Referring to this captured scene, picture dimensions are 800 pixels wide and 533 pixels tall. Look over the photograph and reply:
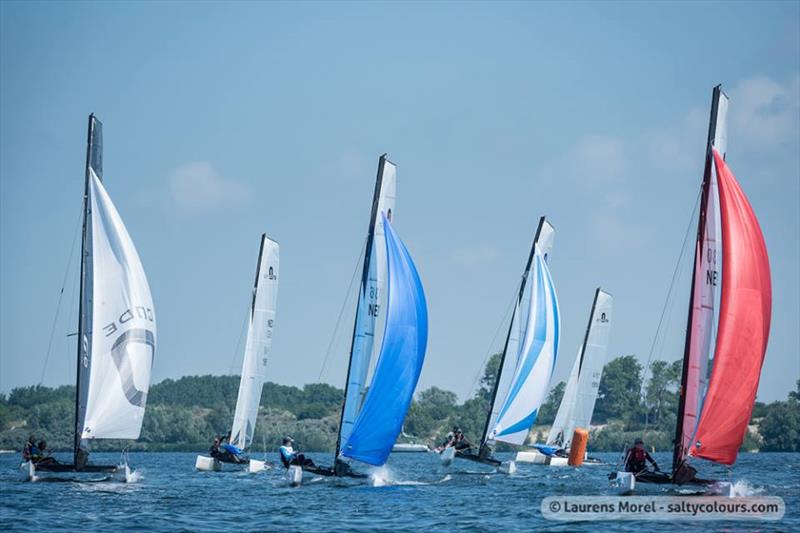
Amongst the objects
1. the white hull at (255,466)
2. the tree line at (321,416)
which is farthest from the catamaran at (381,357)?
the tree line at (321,416)

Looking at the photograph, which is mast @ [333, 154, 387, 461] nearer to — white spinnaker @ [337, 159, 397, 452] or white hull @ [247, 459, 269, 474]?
white spinnaker @ [337, 159, 397, 452]

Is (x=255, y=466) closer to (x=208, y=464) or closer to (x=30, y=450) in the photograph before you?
(x=208, y=464)

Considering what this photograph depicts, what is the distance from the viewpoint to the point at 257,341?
55.0 metres

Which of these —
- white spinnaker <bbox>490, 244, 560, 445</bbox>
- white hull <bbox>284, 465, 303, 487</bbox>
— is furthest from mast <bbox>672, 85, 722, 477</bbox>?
white spinnaker <bbox>490, 244, 560, 445</bbox>

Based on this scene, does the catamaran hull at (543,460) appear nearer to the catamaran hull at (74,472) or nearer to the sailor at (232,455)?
the sailor at (232,455)

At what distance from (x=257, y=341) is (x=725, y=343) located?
92.1ft

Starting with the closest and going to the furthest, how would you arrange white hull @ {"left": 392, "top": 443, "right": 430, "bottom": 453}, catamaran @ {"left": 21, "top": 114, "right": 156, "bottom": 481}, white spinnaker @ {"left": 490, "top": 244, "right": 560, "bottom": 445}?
1. catamaran @ {"left": 21, "top": 114, "right": 156, "bottom": 481}
2. white spinnaker @ {"left": 490, "top": 244, "right": 560, "bottom": 445}
3. white hull @ {"left": 392, "top": 443, "right": 430, "bottom": 453}

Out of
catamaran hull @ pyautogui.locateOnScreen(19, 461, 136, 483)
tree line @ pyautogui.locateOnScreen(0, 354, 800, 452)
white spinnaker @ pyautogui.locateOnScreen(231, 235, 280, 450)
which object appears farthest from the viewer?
tree line @ pyautogui.locateOnScreen(0, 354, 800, 452)

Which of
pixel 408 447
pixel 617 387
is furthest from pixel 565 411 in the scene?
pixel 617 387

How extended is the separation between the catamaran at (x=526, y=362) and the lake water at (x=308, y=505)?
624cm

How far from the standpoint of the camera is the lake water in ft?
94.4

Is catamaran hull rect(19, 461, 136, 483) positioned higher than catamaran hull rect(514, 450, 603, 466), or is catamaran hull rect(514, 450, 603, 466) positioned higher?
catamaran hull rect(514, 450, 603, 466)

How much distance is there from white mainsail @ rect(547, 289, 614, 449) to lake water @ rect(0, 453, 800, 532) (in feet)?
56.2

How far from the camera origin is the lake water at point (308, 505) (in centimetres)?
2877
